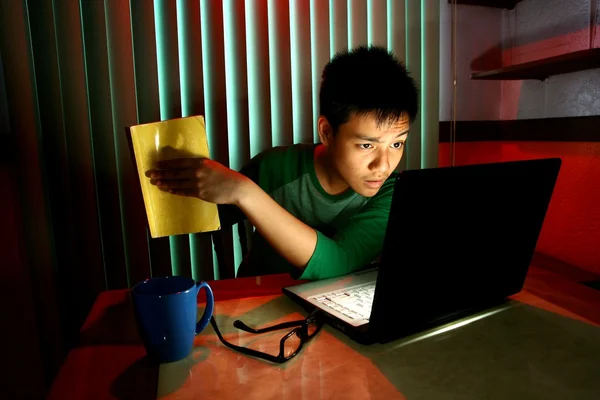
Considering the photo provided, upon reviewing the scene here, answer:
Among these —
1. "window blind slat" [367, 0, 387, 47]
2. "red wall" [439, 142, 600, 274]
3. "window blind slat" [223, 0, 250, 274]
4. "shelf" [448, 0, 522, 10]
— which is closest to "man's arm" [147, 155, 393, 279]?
"window blind slat" [223, 0, 250, 274]

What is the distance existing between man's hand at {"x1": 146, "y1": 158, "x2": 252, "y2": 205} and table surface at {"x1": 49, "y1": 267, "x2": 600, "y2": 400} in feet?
0.75

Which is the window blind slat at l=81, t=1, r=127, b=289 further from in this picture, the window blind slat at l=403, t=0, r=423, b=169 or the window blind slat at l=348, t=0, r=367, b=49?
the window blind slat at l=403, t=0, r=423, b=169

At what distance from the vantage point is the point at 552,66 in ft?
4.80

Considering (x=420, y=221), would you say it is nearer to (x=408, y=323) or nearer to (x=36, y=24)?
(x=408, y=323)

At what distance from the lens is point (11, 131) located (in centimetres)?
152

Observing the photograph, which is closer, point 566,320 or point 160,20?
point 566,320

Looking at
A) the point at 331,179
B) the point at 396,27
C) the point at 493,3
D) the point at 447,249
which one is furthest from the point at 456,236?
the point at 493,3

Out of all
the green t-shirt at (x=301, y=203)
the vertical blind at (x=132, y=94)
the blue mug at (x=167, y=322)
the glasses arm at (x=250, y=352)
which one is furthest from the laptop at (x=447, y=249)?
the vertical blind at (x=132, y=94)

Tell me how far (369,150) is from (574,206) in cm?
99

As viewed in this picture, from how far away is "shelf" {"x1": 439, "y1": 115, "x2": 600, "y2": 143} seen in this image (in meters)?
1.50

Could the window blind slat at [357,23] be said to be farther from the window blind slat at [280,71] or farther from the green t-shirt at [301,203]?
the green t-shirt at [301,203]

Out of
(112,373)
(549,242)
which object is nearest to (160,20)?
(112,373)

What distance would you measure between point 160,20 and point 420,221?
4.90ft

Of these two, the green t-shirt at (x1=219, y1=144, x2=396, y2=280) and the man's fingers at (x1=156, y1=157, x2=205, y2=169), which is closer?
the man's fingers at (x1=156, y1=157, x2=205, y2=169)
